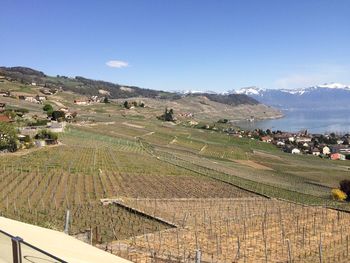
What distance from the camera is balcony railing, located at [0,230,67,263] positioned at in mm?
4395

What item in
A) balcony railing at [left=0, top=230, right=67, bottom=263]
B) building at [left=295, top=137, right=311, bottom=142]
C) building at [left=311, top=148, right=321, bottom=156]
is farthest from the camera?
building at [left=295, top=137, right=311, bottom=142]

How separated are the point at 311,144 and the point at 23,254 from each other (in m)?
125

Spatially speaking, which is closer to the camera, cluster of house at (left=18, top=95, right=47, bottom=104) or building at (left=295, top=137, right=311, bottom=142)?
cluster of house at (left=18, top=95, right=47, bottom=104)

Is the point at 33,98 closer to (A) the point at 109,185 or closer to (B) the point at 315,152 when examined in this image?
(B) the point at 315,152

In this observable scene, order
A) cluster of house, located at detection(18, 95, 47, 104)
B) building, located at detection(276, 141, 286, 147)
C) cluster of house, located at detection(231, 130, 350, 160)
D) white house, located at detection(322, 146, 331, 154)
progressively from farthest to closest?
cluster of house, located at detection(18, 95, 47, 104) → building, located at detection(276, 141, 286, 147) → white house, located at detection(322, 146, 331, 154) → cluster of house, located at detection(231, 130, 350, 160)

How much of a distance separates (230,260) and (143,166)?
27.2 meters

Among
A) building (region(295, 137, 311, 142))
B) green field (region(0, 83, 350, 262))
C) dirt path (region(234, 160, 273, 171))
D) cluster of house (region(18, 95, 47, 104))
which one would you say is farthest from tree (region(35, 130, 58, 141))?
building (region(295, 137, 311, 142))

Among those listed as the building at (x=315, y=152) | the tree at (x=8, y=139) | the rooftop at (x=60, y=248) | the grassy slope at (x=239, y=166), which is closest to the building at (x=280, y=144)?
the building at (x=315, y=152)

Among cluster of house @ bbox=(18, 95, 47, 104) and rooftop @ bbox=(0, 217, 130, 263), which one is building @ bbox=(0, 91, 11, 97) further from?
rooftop @ bbox=(0, 217, 130, 263)

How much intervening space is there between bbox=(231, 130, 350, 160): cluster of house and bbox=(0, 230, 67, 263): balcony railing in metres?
101

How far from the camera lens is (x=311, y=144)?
123 meters

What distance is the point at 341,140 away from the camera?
442ft

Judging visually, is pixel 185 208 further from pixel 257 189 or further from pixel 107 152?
pixel 107 152

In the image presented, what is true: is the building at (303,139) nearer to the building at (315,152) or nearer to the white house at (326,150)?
the building at (315,152)
